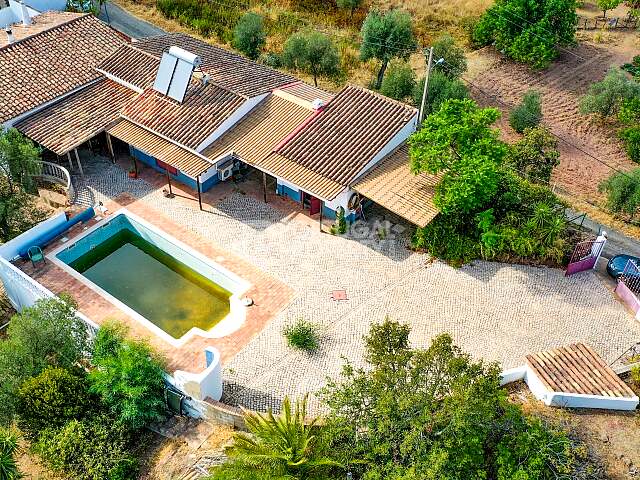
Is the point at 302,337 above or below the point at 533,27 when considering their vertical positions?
below

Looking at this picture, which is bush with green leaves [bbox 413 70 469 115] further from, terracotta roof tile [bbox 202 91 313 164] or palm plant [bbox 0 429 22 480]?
palm plant [bbox 0 429 22 480]

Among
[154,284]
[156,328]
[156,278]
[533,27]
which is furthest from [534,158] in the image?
[156,328]

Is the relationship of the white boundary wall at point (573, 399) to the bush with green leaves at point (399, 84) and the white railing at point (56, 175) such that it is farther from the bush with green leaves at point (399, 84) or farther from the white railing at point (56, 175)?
the white railing at point (56, 175)

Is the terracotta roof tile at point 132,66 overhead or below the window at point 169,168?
overhead

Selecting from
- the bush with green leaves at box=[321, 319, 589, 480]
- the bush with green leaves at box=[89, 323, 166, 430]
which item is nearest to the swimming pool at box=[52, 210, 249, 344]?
the bush with green leaves at box=[89, 323, 166, 430]

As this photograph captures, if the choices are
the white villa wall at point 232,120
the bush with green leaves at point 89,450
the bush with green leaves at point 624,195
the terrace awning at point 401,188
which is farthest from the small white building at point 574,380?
the white villa wall at point 232,120

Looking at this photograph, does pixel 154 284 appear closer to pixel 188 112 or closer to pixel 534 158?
pixel 188 112
